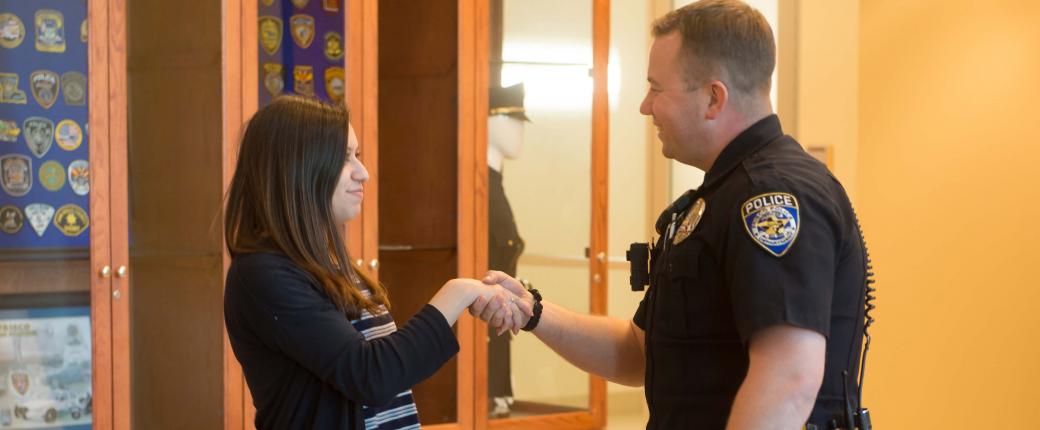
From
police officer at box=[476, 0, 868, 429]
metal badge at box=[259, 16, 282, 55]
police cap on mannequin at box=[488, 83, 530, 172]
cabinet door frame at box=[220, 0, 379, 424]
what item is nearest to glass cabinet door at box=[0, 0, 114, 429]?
cabinet door frame at box=[220, 0, 379, 424]

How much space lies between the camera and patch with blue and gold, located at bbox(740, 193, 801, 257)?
1.45m

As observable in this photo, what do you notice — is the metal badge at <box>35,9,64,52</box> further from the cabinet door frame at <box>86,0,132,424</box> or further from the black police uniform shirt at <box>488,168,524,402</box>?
the black police uniform shirt at <box>488,168,524,402</box>

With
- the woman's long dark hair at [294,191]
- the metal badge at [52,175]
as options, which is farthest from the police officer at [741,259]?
the metal badge at [52,175]

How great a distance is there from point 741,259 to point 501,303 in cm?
66

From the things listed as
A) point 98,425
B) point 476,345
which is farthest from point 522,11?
point 98,425

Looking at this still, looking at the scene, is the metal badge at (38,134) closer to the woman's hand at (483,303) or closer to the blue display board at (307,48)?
the blue display board at (307,48)

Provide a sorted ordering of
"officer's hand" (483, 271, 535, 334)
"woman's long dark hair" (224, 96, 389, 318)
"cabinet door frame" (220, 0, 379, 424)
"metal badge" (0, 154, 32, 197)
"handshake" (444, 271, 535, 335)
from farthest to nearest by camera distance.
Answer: "cabinet door frame" (220, 0, 379, 424), "metal badge" (0, 154, 32, 197), "officer's hand" (483, 271, 535, 334), "handshake" (444, 271, 535, 335), "woman's long dark hair" (224, 96, 389, 318)

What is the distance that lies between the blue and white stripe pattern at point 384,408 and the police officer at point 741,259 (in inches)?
16.3

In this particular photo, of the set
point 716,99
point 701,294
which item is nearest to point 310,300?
point 701,294

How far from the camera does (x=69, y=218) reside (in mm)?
2680

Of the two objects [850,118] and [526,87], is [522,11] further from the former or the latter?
[850,118]

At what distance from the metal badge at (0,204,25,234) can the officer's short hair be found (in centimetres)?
184

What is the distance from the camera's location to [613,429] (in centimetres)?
386

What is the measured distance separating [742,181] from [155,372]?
1844 mm
